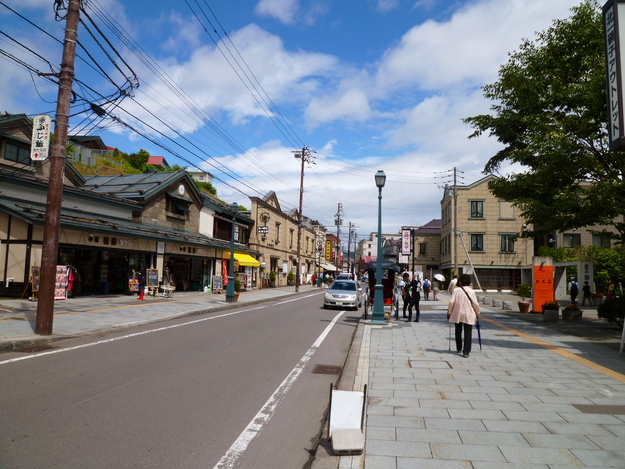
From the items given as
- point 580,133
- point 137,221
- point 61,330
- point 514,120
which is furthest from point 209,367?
point 137,221

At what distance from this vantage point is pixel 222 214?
34688 mm

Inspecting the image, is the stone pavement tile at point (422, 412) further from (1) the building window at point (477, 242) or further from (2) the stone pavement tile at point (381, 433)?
(1) the building window at point (477, 242)

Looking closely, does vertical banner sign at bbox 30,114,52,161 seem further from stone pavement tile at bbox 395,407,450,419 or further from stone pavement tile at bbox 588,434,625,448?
stone pavement tile at bbox 588,434,625,448

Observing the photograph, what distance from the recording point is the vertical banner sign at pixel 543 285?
763 inches

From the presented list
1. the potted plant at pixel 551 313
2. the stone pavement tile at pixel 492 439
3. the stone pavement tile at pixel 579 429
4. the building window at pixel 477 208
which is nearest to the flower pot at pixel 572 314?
the potted plant at pixel 551 313

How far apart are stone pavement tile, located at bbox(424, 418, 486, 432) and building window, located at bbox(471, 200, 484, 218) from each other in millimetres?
43950

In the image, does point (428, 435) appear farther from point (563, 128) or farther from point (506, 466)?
point (563, 128)

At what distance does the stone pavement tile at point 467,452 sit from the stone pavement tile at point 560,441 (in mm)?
474

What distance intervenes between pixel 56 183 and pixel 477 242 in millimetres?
42113

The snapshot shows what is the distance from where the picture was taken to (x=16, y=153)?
1883 cm

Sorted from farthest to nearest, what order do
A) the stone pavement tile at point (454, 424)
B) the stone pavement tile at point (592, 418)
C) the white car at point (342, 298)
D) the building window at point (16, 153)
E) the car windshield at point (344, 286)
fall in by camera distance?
the car windshield at point (344, 286)
the white car at point (342, 298)
the building window at point (16, 153)
the stone pavement tile at point (592, 418)
the stone pavement tile at point (454, 424)

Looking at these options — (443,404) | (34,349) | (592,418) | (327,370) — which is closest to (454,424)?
(443,404)

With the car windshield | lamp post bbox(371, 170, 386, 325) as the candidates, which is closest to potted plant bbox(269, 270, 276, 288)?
the car windshield

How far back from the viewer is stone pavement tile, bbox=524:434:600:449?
14.2 ft
